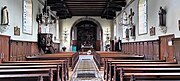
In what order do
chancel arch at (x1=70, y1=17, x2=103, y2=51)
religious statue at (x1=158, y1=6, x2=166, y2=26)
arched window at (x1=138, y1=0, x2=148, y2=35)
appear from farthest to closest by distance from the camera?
chancel arch at (x1=70, y1=17, x2=103, y2=51) → arched window at (x1=138, y1=0, x2=148, y2=35) → religious statue at (x1=158, y1=6, x2=166, y2=26)

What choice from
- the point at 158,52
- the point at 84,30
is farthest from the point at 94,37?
the point at 158,52

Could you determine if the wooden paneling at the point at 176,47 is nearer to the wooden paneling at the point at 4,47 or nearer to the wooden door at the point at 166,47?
the wooden door at the point at 166,47

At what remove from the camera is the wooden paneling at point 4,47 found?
27.9ft

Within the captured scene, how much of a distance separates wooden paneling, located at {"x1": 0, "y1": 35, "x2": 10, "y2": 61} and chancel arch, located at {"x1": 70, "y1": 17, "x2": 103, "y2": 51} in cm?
1895

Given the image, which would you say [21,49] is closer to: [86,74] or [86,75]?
[86,74]

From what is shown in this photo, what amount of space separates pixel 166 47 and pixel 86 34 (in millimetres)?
20841

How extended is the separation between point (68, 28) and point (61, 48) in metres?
2.17

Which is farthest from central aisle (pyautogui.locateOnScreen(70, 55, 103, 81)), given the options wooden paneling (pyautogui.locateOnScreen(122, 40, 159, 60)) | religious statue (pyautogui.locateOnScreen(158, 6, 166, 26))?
religious statue (pyautogui.locateOnScreen(158, 6, 166, 26))

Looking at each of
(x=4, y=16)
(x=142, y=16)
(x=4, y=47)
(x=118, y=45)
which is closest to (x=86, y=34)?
(x=118, y=45)

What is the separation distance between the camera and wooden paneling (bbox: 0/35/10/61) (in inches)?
335

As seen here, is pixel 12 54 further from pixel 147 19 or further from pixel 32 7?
pixel 147 19

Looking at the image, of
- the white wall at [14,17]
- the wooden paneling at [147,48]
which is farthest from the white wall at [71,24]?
the white wall at [14,17]

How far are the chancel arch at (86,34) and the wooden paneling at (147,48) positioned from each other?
13350mm

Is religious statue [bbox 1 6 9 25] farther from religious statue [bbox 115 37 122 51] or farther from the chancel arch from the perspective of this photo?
the chancel arch
